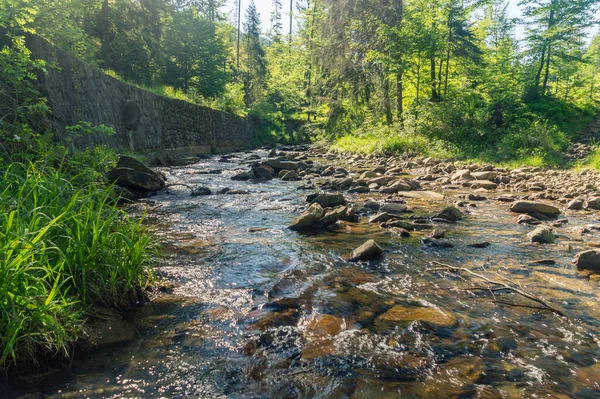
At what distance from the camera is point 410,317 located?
284cm

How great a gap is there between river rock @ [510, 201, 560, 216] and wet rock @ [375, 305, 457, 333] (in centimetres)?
442

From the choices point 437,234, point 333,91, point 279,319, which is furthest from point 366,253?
point 333,91

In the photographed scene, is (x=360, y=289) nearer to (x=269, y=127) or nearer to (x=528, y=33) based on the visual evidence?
(x=528, y=33)

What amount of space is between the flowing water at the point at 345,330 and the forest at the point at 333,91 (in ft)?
1.69

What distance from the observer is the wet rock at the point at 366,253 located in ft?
13.4

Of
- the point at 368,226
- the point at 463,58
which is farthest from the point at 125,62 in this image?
the point at 368,226

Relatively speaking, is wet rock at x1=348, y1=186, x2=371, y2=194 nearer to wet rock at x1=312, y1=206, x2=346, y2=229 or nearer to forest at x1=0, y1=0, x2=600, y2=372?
wet rock at x1=312, y1=206, x2=346, y2=229

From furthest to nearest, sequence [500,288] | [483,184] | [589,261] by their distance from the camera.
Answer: [483,184] < [589,261] < [500,288]

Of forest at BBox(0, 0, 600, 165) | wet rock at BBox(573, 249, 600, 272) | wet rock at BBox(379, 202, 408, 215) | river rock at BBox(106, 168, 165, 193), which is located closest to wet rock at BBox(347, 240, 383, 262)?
wet rock at BBox(573, 249, 600, 272)

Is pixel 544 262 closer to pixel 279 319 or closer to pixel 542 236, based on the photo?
pixel 542 236

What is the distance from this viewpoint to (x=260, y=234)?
5.16 m

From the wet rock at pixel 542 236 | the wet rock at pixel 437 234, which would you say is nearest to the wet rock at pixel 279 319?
the wet rock at pixel 437 234

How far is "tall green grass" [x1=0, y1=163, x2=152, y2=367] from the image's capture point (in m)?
1.88

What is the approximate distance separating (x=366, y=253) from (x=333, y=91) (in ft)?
57.3
